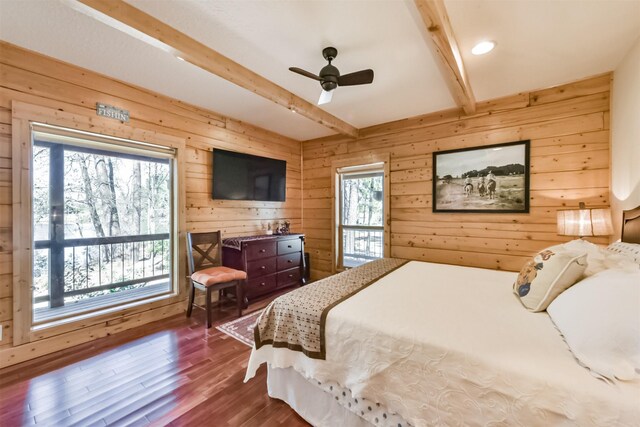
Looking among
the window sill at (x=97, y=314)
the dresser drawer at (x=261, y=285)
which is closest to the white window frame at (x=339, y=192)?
the dresser drawer at (x=261, y=285)

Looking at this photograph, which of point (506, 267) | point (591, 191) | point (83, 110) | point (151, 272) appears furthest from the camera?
point (151, 272)

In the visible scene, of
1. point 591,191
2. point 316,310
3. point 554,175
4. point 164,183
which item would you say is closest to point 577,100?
point 554,175

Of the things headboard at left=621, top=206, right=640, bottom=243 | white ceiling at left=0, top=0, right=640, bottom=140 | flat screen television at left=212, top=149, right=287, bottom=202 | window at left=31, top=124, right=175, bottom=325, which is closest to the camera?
white ceiling at left=0, top=0, right=640, bottom=140

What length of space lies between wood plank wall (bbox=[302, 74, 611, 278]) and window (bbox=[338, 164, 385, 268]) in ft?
1.01

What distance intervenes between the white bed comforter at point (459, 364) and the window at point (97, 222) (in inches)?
93.5

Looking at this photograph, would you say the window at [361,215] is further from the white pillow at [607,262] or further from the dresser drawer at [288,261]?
the white pillow at [607,262]

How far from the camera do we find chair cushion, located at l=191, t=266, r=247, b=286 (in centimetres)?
273

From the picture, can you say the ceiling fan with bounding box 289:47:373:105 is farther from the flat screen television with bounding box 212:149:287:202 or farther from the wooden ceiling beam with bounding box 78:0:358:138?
the flat screen television with bounding box 212:149:287:202

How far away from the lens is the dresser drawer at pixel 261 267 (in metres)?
3.36

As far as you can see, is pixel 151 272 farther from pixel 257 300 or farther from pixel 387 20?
pixel 387 20

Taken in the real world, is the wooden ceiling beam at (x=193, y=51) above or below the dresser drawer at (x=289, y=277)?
above

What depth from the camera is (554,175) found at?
2748 mm

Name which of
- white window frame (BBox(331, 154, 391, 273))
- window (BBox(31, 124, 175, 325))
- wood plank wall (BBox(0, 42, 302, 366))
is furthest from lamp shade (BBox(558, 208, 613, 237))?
window (BBox(31, 124, 175, 325))

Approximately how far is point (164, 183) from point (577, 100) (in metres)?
4.70
